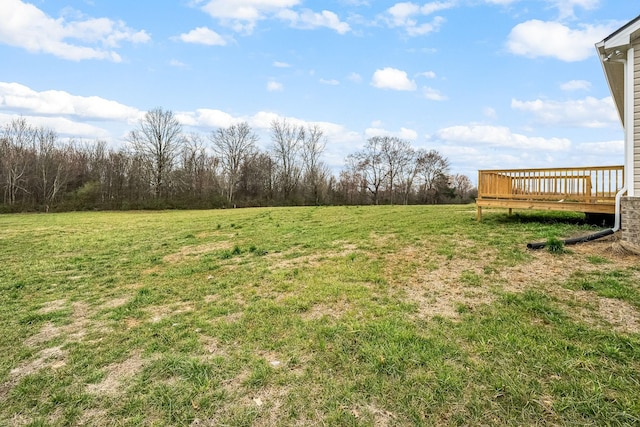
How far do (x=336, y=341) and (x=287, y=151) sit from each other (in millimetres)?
36201

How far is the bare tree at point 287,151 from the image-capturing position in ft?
121

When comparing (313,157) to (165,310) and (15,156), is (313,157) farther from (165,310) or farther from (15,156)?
(165,310)

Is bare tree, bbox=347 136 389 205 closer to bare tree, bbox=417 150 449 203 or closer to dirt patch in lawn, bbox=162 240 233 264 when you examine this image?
bare tree, bbox=417 150 449 203

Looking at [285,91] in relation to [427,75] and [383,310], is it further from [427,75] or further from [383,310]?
[383,310]

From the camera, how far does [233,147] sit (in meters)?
36.0

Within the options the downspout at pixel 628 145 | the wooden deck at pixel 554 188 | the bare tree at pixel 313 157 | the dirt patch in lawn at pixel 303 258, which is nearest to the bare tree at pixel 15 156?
the bare tree at pixel 313 157

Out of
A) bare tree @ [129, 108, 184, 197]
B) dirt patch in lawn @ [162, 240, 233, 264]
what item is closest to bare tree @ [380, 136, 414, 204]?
bare tree @ [129, 108, 184, 197]

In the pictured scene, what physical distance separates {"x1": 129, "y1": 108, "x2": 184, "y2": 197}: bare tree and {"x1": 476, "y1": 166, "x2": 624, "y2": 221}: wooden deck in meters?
31.5

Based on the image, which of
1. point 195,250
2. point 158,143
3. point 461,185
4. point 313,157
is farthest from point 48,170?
point 461,185

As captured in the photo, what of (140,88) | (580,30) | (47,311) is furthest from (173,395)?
(140,88)

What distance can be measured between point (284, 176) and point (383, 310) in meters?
34.2

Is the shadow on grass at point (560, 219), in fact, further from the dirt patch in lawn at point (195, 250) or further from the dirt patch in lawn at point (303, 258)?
the dirt patch in lawn at point (195, 250)

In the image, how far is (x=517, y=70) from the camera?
44.9 feet

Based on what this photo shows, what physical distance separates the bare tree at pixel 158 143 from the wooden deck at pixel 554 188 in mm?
31504
